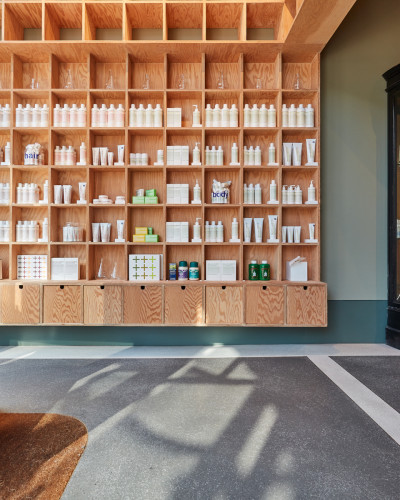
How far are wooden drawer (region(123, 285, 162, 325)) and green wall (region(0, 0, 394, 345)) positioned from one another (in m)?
1.86

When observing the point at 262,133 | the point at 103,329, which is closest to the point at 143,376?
the point at 103,329

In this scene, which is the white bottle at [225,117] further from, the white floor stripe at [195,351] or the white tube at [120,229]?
the white floor stripe at [195,351]

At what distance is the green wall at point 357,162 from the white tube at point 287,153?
42 centimetres

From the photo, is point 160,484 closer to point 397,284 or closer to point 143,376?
point 143,376

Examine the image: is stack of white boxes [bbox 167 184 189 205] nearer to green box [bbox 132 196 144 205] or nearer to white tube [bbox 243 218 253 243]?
green box [bbox 132 196 144 205]

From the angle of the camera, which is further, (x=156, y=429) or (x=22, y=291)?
(x=22, y=291)

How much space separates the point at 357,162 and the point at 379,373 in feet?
7.28

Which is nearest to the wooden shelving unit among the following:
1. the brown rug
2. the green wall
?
the green wall

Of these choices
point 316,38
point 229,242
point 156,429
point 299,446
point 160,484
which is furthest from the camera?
point 229,242

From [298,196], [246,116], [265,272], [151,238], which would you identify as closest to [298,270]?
[265,272]

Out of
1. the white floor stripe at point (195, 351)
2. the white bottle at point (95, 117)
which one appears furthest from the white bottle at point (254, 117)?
the white floor stripe at point (195, 351)

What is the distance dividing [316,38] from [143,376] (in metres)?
3.53

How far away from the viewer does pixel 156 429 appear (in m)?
1.97

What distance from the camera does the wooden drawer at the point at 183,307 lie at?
3506 mm
